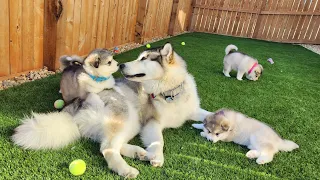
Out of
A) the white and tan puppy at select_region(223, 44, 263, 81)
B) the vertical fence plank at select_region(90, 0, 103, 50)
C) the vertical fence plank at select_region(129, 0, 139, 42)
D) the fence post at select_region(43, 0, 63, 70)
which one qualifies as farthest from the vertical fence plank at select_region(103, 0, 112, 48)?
the white and tan puppy at select_region(223, 44, 263, 81)

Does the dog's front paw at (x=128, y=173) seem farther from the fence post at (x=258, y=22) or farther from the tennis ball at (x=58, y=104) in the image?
the fence post at (x=258, y=22)

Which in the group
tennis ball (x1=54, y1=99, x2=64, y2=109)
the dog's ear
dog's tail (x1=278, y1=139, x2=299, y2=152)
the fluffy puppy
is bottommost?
tennis ball (x1=54, y1=99, x2=64, y2=109)

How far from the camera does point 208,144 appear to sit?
2309mm

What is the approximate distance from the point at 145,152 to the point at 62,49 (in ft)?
8.30

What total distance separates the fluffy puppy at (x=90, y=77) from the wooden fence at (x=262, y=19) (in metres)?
9.96

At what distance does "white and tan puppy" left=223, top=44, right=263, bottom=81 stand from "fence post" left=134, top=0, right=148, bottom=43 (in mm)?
2692

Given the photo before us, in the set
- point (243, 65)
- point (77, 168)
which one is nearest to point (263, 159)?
point (77, 168)

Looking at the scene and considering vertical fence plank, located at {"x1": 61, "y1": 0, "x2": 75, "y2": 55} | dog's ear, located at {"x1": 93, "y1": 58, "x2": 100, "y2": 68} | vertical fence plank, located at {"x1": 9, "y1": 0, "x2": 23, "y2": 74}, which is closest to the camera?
dog's ear, located at {"x1": 93, "y1": 58, "x2": 100, "y2": 68}

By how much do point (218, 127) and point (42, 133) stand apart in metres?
1.46

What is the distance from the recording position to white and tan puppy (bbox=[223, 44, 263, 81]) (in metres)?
4.65

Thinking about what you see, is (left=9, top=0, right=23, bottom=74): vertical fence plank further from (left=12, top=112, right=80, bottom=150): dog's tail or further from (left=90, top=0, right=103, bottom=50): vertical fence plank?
(left=12, top=112, right=80, bottom=150): dog's tail

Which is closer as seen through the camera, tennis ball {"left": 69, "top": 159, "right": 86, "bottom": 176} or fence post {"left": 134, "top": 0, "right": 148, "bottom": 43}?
Answer: tennis ball {"left": 69, "top": 159, "right": 86, "bottom": 176}

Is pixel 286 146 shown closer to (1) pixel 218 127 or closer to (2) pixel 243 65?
(1) pixel 218 127

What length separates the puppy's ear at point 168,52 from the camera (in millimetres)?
2449
